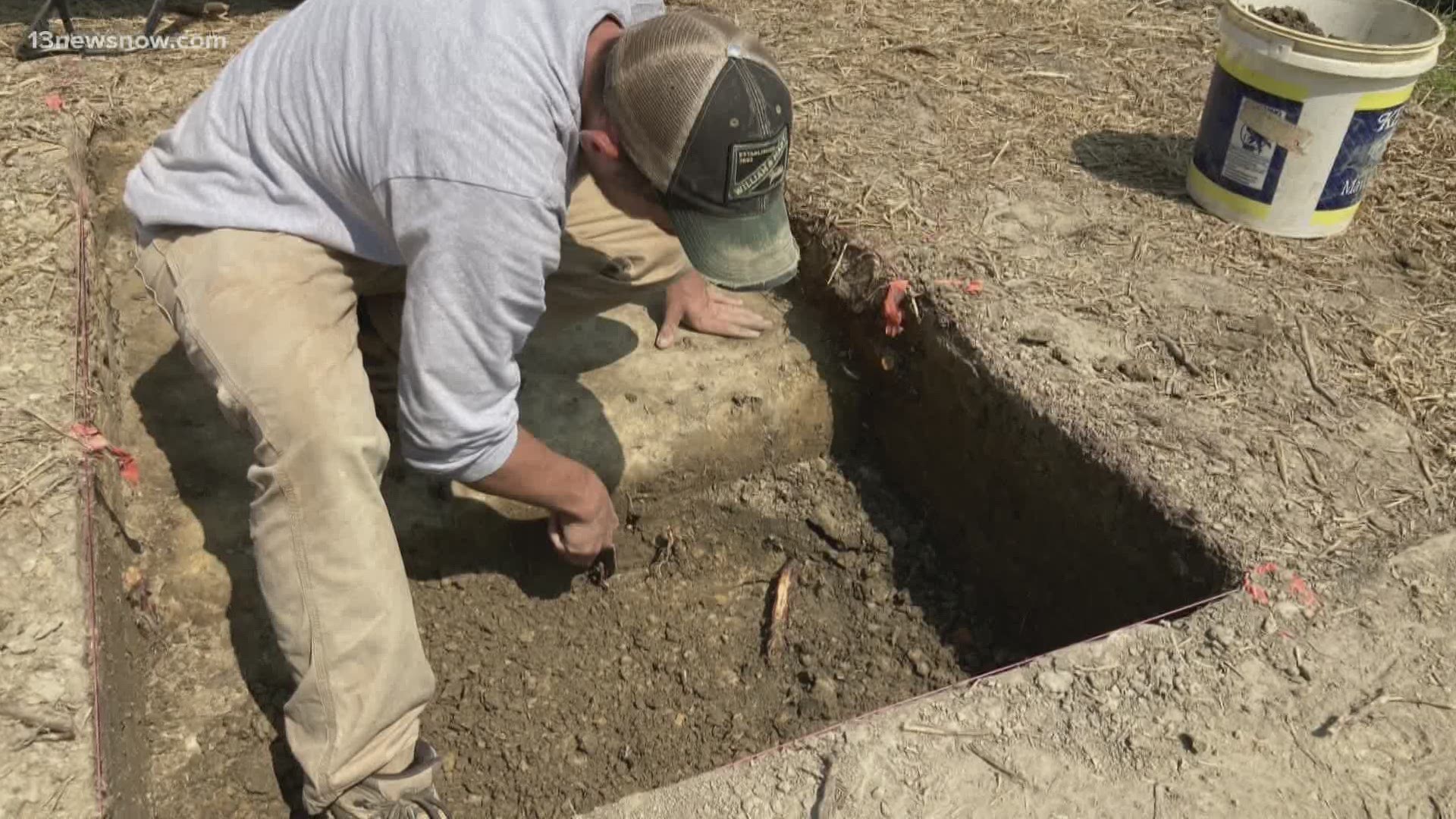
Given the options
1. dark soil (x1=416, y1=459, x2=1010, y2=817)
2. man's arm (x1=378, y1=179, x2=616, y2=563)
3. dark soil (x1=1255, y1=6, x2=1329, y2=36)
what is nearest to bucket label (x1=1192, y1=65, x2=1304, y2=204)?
dark soil (x1=1255, y1=6, x2=1329, y2=36)

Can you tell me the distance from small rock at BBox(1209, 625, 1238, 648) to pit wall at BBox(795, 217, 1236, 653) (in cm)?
19

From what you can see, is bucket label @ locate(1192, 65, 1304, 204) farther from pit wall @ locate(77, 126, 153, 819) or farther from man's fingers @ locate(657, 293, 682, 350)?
pit wall @ locate(77, 126, 153, 819)

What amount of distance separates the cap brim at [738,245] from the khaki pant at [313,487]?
2.52 ft

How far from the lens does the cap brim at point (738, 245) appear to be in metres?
1.78

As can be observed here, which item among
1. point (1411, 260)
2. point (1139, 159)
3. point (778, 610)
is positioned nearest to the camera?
point (778, 610)

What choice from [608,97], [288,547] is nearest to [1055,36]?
[608,97]

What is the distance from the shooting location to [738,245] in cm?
183

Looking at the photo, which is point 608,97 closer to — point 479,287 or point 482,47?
point 482,47

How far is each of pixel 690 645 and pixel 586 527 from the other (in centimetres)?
57

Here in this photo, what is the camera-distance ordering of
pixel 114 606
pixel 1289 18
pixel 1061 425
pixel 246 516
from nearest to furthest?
pixel 114 606
pixel 1061 425
pixel 246 516
pixel 1289 18

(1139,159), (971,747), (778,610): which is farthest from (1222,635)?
(1139,159)

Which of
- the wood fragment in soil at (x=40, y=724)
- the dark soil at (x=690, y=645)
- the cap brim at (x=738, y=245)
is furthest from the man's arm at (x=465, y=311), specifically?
the dark soil at (x=690, y=645)

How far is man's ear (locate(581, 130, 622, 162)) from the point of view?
1.76 metres

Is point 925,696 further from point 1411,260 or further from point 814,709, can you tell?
point 1411,260
